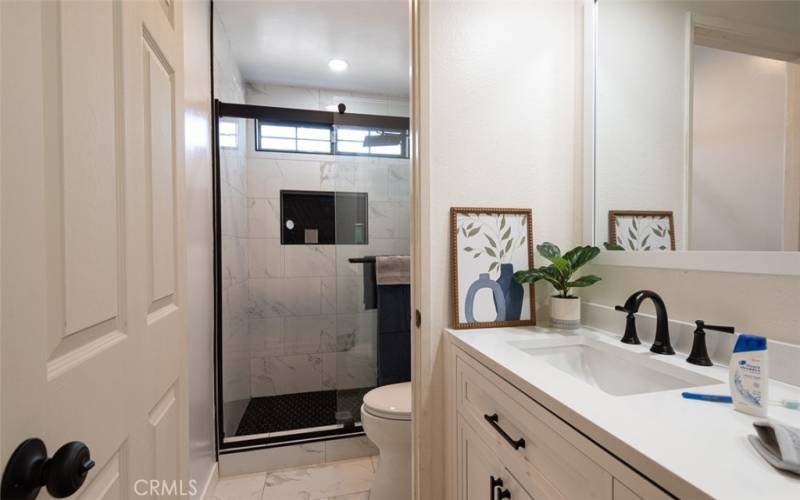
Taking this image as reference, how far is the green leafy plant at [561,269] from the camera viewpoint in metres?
1.17

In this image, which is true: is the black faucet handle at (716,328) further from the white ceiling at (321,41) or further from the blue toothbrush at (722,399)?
the white ceiling at (321,41)

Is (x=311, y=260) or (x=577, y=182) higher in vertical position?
(x=577, y=182)

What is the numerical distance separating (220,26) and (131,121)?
1790mm

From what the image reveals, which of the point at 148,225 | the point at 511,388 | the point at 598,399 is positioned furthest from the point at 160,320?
the point at 598,399

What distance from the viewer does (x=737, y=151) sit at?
2.87 ft

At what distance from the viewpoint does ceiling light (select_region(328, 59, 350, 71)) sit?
2.41m

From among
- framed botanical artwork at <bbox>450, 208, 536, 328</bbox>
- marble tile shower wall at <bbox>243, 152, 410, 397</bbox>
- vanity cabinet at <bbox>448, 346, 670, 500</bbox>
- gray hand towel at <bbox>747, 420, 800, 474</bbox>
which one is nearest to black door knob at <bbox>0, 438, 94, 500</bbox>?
vanity cabinet at <bbox>448, 346, 670, 500</bbox>

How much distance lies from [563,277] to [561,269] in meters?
0.03

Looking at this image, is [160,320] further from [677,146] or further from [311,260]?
[311,260]

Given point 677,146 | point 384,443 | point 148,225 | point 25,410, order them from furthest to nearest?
point 384,443 < point 677,146 < point 148,225 < point 25,410

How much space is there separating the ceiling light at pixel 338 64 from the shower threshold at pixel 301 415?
2.25 metres

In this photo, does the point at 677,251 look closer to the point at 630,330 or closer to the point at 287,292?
the point at 630,330

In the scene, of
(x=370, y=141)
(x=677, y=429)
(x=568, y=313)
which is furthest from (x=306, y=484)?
(x=370, y=141)

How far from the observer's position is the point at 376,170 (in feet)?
7.44
